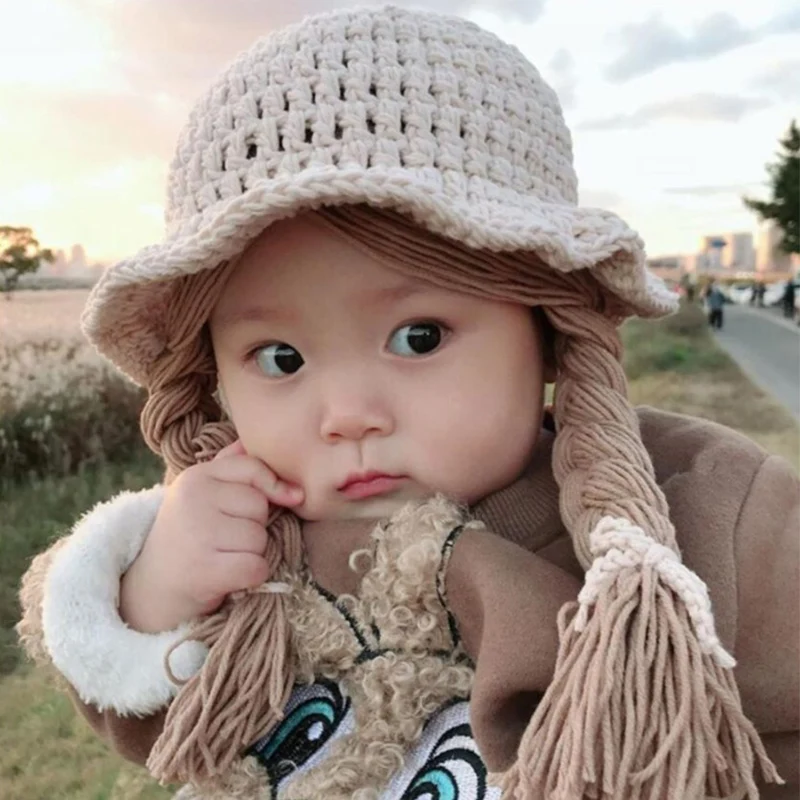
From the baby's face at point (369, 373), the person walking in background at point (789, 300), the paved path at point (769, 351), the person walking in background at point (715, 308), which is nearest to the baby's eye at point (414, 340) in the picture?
the baby's face at point (369, 373)

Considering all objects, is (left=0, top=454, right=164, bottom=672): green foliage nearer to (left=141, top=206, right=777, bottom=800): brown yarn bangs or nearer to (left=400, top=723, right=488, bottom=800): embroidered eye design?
(left=141, top=206, right=777, bottom=800): brown yarn bangs

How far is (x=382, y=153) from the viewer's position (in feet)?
2.53

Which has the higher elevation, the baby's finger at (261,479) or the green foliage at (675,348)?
the baby's finger at (261,479)

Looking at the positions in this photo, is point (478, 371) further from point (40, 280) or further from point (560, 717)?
point (40, 280)

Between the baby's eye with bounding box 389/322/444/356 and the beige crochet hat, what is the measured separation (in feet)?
0.29

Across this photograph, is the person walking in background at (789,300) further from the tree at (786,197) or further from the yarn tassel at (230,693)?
the yarn tassel at (230,693)

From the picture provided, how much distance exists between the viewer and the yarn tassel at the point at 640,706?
636mm

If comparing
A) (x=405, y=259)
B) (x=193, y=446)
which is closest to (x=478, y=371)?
(x=405, y=259)

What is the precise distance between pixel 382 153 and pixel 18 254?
157 centimetres

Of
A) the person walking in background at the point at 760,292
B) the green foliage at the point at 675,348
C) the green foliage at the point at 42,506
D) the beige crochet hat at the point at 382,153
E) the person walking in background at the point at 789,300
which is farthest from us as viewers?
the person walking in background at the point at 760,292

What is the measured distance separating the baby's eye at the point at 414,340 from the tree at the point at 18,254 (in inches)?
59.6

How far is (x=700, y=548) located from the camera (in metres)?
0.79

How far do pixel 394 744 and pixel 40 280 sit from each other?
163 cm

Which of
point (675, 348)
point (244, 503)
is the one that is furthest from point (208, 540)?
point (675, 348)
